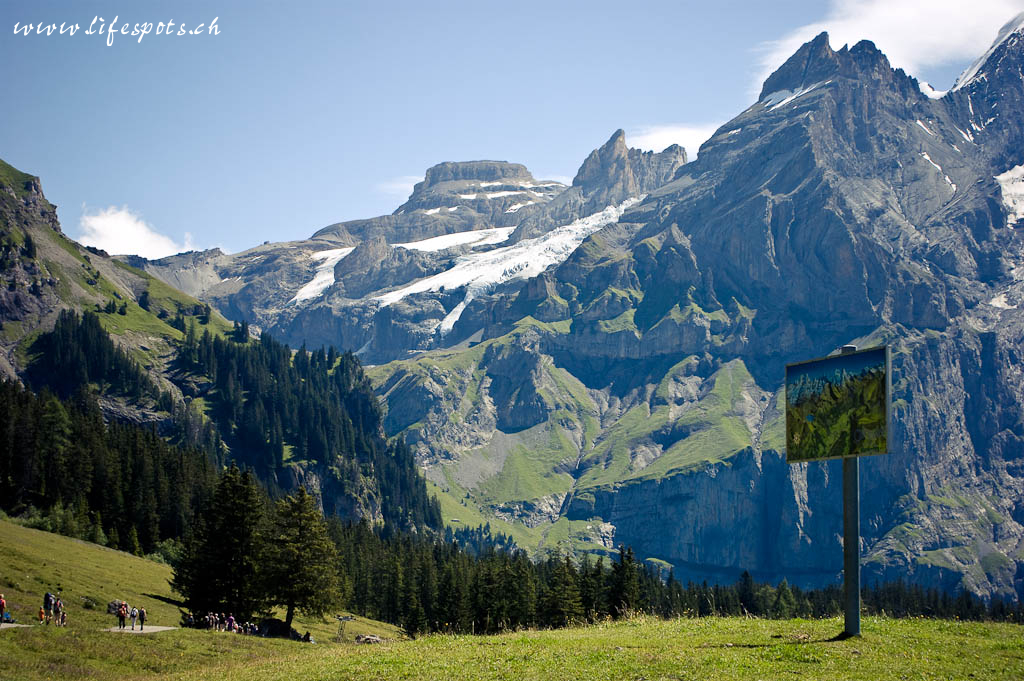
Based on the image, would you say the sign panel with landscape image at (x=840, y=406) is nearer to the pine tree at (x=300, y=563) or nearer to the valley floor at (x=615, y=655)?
the valley floor at (x=615, y=655)

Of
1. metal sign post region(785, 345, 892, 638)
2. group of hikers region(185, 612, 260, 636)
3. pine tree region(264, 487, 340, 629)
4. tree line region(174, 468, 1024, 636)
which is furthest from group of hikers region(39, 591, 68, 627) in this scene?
metal sign post region(785, 345, 892, 638)

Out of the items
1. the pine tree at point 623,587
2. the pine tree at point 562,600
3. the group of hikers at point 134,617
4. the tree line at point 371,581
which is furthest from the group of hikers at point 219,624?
the pine tree at point 623,587

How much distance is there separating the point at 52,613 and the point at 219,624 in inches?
840

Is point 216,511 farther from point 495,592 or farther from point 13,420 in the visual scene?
point 13,420

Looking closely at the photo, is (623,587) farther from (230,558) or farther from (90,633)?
(90,633)

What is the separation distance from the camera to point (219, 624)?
79125mm

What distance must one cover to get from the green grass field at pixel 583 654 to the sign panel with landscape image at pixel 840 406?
325 inches

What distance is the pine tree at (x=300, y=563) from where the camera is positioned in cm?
7800

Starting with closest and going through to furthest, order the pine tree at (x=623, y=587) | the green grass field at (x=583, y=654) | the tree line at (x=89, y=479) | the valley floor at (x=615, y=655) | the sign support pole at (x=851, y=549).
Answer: the valley floor at (x=615, y=655)
the green grass field at (x=583, y=654)
the sign support pole at (x=851, y=549)
the pine tree at (x=623, y=587)
the tree line at (x=89, y=479)

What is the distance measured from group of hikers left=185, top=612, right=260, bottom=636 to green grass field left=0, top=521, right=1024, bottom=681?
496 inches

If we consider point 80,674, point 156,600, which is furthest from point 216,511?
point 80,674

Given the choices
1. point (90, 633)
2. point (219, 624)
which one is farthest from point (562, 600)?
point (90, 633)

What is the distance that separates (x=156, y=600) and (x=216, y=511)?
986 cm

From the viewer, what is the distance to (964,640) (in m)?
38.9
